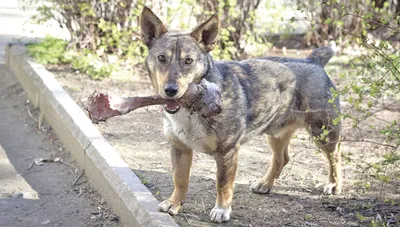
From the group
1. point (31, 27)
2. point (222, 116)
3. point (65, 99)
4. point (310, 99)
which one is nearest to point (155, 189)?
point (222, 116)

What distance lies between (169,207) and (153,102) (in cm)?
85

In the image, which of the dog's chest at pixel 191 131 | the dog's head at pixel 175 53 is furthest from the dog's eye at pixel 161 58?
the dog's chest at pixel 191 131

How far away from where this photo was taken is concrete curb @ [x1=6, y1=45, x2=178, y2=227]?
5379 millimetres

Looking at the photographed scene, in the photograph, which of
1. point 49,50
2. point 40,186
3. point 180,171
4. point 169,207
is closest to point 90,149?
point 40,186

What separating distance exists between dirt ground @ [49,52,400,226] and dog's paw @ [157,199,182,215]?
0.05m

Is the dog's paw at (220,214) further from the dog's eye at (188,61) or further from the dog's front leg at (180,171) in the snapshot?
the dog's eye at (188,61)

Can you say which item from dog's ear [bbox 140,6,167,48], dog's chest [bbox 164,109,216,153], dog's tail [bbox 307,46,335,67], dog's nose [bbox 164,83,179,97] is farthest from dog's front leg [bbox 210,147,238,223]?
dog's tail [bbox 307,46,335,67]

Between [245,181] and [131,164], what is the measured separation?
1.05 meters

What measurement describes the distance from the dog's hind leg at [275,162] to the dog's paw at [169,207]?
96cm

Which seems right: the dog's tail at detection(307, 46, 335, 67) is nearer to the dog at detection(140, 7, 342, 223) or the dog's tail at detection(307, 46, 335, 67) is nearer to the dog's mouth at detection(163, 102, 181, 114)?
the dog at detection(140, 7, 342, 223)

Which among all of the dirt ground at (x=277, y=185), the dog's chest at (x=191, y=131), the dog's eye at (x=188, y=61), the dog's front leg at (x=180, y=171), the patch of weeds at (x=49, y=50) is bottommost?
the patch of weeds at (x=49, y=50)

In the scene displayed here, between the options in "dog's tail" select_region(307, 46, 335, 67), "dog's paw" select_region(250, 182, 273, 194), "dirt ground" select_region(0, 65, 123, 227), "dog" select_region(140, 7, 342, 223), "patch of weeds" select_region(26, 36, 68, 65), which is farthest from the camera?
"patch of weeds" select_region(26, 36, 68, 65)

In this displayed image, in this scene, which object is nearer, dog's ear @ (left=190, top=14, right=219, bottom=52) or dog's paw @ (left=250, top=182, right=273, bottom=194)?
dog's ear @ (left=190, top=14, right=219, bottom=52)

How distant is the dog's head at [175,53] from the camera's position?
4906 millimetres
